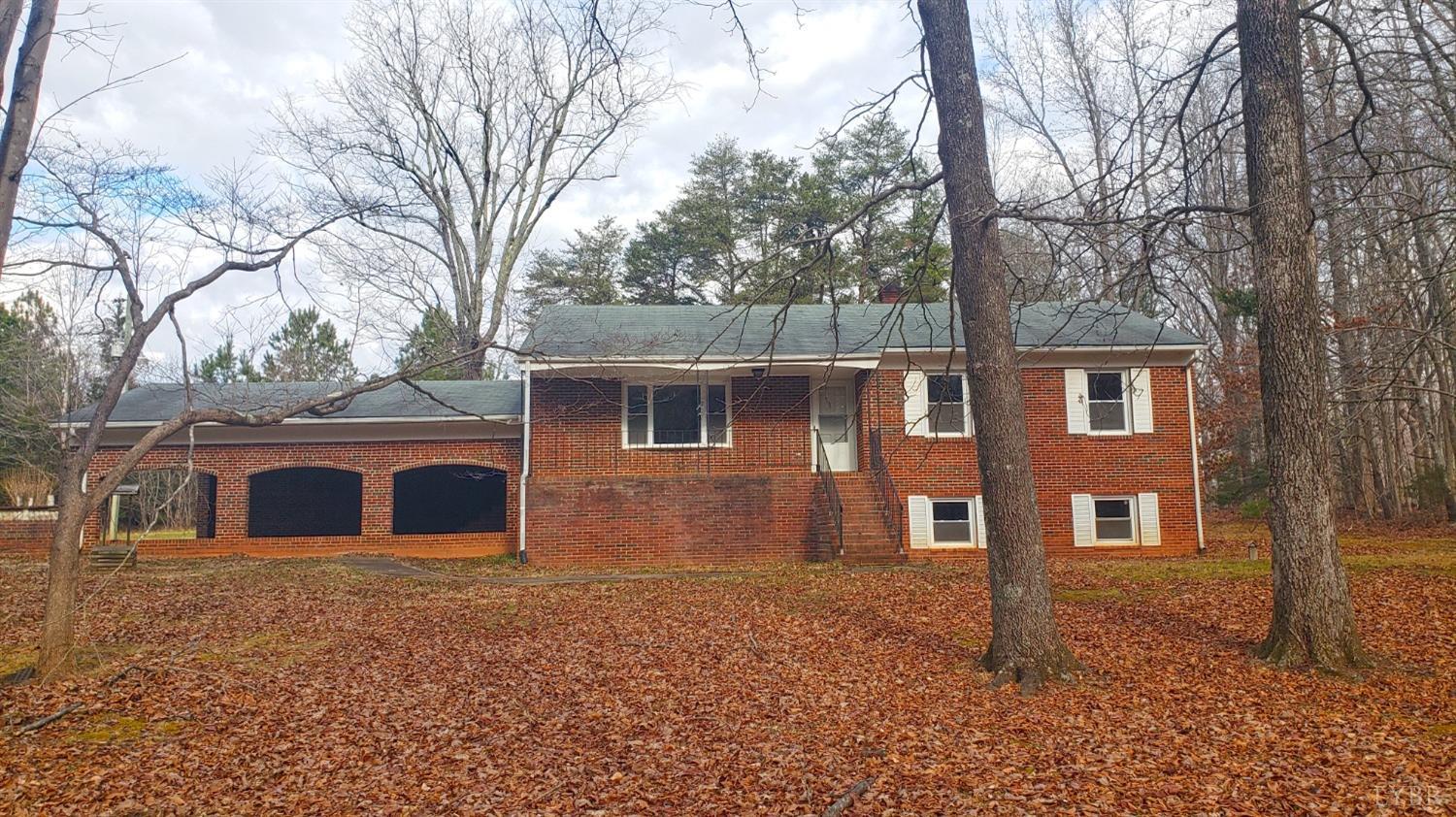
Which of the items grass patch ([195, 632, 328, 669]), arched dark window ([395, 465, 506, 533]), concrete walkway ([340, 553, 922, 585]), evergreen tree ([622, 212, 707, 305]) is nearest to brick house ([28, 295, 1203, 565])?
concrete walkway ([340, 553, 922, 585])

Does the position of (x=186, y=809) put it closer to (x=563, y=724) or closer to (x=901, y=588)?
(x=563, y=724)

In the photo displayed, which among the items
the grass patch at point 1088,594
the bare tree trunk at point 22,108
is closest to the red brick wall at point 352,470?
the grass patch at point 1088,594

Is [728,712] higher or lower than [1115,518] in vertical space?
lower

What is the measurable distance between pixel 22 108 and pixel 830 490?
12259 millimetres

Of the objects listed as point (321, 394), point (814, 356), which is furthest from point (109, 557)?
point (814, 356)

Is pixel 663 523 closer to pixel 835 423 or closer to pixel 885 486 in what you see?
pixel 885 486

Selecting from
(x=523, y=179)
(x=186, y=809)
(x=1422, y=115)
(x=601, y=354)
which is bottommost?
(x=186, y=809)

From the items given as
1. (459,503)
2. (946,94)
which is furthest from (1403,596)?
(459,503)

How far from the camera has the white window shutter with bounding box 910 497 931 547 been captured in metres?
16.7

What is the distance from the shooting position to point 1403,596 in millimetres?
9234

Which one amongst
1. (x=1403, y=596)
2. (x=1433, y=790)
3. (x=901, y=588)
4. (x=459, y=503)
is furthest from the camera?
(x=459, y=503)

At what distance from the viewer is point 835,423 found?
17.8 meters

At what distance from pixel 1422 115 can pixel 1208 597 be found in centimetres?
1144

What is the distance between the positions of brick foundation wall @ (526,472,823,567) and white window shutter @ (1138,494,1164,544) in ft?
20.6
